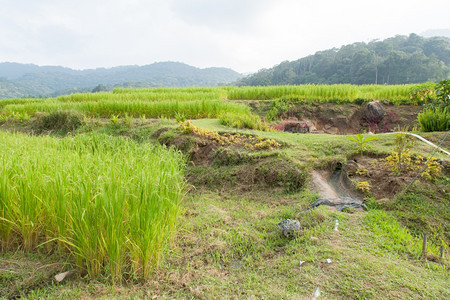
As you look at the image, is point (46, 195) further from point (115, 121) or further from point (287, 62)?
point (287, 62)

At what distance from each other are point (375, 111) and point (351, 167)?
17.2 ft

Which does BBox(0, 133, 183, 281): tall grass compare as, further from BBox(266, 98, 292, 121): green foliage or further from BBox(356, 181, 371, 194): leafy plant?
BBox(266, 98, 292, 121): green foliage

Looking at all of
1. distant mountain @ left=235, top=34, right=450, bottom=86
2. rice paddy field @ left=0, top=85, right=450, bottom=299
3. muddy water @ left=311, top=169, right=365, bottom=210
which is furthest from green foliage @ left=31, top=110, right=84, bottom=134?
→ distant mountain @ left=235, top=34, right=450, bottom=86

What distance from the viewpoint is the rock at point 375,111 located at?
8000 mm

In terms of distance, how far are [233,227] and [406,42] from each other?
189ft

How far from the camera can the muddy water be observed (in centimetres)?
313

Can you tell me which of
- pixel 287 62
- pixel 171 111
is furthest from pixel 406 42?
pixel 171 111

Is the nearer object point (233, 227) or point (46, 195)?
point (46, 195)

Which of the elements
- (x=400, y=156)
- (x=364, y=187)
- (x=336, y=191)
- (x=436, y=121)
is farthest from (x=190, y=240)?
(x=436, y=121)

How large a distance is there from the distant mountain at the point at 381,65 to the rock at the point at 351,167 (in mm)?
36102

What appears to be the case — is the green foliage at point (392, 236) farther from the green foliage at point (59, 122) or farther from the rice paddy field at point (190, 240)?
the green foliage at point (59, 122)

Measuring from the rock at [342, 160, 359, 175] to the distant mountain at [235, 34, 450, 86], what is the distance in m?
36.1

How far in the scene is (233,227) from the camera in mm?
2908

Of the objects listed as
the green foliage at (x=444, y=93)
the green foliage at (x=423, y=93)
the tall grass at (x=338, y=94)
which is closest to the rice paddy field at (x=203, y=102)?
the tall grass at (x=338, y=94)
